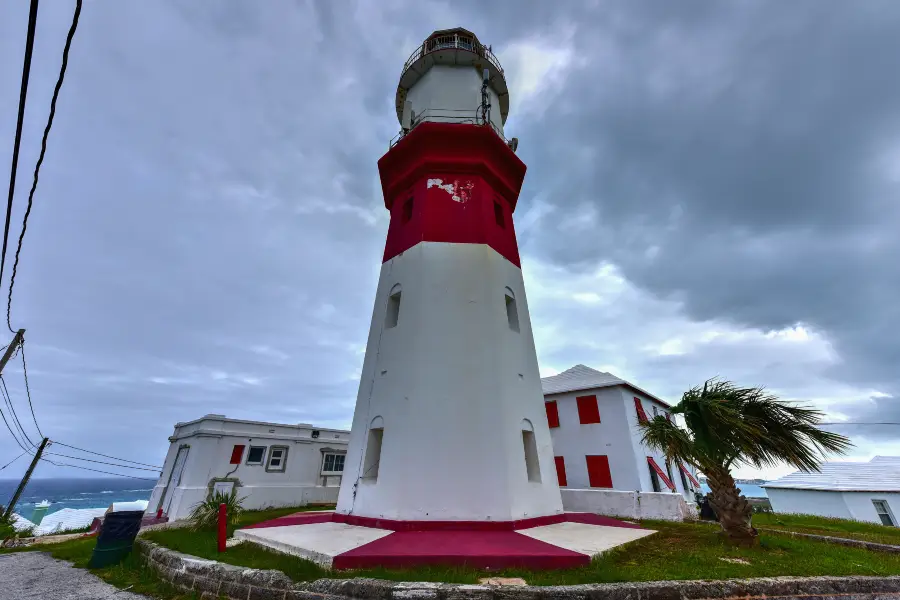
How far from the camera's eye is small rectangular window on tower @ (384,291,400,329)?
37.9ft

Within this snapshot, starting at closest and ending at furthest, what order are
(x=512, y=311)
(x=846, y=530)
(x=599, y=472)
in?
Result: (x=512, y=311), (x=846, y=530), (x=599, y=472)

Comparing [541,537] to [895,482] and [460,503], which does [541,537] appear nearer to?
[460,503]

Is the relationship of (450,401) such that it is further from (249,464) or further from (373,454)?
(249,464)

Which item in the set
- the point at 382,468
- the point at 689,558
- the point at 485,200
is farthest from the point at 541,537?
the point at 485,200

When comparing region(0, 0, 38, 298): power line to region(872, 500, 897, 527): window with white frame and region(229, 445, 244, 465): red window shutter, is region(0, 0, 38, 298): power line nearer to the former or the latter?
region(229, 445, 244, 465): red window shutter

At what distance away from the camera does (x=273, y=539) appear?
7.74 metres

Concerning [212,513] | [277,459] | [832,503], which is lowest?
[212,513]

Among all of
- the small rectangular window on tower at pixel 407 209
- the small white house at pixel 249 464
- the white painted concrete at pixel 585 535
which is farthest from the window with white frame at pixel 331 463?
the white painted concrete at pixel 585 535

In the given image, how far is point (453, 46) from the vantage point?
15906mm

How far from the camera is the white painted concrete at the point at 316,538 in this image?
662cm

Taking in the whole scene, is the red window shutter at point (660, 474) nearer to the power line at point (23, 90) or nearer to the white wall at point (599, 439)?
the white wall at point (599, 439)

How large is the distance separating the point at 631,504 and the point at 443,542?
9908mm

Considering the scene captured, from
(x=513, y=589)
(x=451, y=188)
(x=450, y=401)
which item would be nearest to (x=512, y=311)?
(x=450, y=401)

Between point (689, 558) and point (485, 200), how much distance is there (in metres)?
10.4
